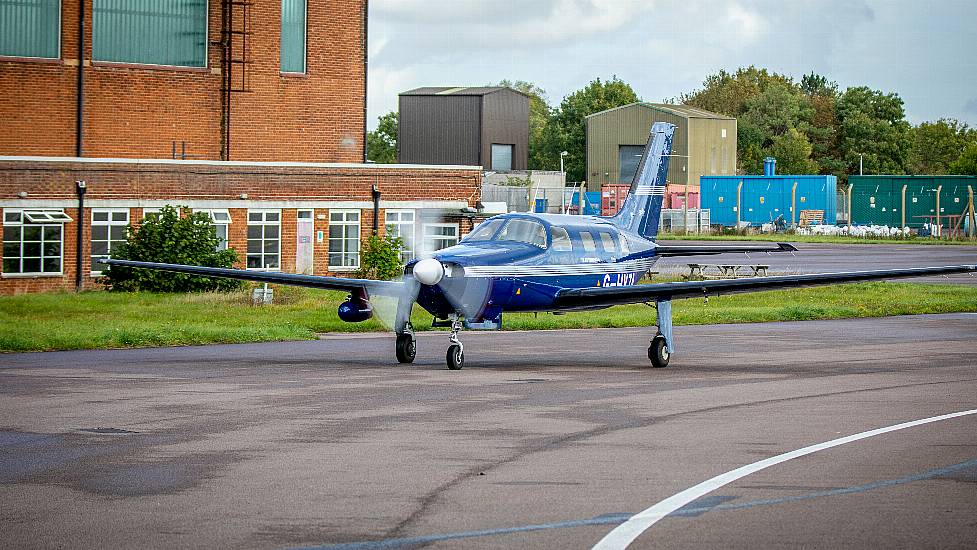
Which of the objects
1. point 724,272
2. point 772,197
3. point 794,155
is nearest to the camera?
point 724,272

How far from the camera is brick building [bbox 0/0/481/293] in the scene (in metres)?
39.4

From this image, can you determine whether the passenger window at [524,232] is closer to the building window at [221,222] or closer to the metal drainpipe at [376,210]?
the building window at [221,222]

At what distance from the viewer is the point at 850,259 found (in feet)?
177

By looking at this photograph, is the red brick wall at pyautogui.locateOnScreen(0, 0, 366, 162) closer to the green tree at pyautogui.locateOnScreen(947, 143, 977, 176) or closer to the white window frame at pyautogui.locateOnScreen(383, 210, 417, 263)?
the white window frame at pyautogui.locateOnScreen(383, 210, 417, 263)

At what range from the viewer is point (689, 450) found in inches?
465

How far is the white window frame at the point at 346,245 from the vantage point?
44438mm

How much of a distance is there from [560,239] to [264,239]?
2320 centimetres

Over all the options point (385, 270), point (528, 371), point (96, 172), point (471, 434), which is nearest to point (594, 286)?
point (528, 371)

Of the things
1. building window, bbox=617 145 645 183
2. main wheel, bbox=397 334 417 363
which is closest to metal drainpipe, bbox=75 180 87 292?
main wheel, bbox=397 334 417 363

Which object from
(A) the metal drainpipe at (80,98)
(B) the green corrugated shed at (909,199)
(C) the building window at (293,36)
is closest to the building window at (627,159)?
(B) the green corrugated shed at (909,199)

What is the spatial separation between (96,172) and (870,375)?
27.4 meters

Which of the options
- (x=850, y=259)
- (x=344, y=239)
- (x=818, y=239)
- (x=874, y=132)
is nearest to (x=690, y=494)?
(x=344, y=239)

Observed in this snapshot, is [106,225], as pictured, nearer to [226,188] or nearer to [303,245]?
[226,188]

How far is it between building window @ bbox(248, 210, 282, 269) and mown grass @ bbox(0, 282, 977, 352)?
561cm
